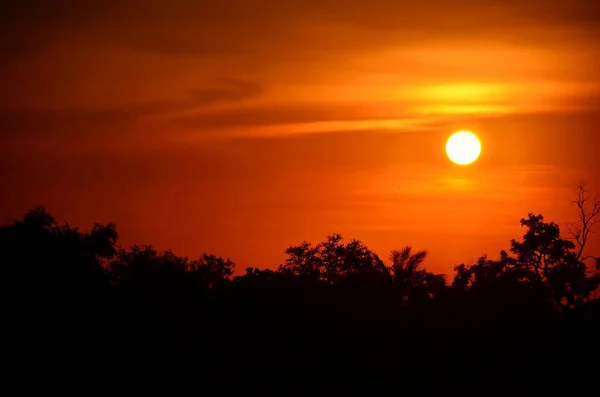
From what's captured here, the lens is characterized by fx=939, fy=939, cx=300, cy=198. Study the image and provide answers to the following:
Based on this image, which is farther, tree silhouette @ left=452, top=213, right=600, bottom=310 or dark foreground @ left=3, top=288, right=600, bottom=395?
tree silhouette @ left=452, top=213, right=600, bottom=310

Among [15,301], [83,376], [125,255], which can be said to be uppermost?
[125,255]

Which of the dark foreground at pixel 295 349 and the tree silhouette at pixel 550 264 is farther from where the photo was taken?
the tree silhouette at pixel 550 264

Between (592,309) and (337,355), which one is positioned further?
(592,309)

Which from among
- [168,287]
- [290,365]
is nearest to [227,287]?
[168,287]

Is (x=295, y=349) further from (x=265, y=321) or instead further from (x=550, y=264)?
(x=550, y=264)

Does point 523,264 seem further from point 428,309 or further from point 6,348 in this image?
point 6,348

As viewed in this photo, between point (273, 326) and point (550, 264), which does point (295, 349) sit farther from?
point (550, 264)

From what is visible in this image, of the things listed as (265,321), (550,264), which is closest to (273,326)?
(265,321)

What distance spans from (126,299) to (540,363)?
1802 cm

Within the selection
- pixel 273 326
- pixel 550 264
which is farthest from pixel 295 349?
pixel 550 264

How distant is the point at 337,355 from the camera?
134 feet

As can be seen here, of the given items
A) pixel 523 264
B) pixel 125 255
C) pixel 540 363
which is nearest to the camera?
pixel 540 363

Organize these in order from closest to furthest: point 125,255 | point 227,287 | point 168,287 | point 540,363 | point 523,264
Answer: point 540,363 < point 168,287 < point 227,287 < point 125,255 < point 523,264

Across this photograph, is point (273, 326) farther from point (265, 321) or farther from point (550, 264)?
point (550, 264)
